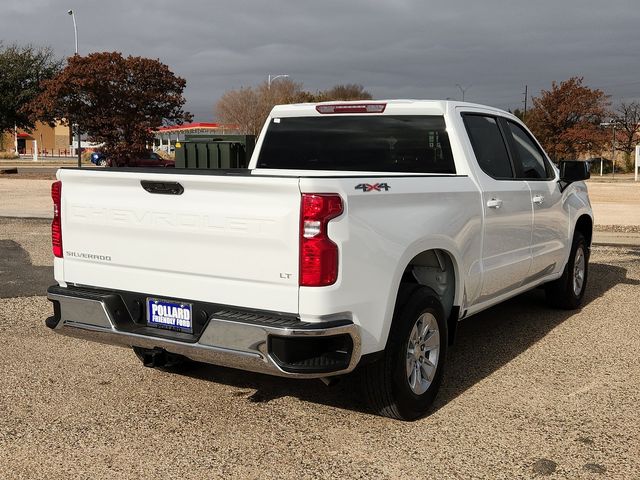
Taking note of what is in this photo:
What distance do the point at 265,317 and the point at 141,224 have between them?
0.96 meters

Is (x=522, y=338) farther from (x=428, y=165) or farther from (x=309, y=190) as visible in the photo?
(x=309, y=190)

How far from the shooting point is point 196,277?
3.90 m

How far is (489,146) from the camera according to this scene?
5.64 m

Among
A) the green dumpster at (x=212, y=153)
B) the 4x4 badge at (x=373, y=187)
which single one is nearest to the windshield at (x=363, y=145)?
the 4x4 badge at (x=373, y=187)

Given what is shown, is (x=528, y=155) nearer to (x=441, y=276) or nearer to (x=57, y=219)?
(x=441, y=276)

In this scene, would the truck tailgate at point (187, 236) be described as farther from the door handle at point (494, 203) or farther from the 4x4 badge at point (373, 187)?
the door handle at point (494, 203)

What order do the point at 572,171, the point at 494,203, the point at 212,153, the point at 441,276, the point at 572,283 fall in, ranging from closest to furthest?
the point at 441,276
the point at 494,203
the point at 572,171
the point at 572,283
the point at 212,153

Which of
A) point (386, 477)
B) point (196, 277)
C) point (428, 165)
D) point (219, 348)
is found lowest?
point (386, 477)

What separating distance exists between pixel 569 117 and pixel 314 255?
4839cm

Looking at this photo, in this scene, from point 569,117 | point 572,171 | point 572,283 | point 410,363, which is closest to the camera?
point 410,363

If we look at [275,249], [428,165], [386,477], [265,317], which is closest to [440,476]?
[386,477]

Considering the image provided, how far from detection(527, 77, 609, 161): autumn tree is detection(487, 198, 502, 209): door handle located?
4366 cm

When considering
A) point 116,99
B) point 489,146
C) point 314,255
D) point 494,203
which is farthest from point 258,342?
point 116,99

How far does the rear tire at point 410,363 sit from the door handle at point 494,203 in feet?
3.43
